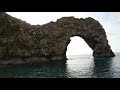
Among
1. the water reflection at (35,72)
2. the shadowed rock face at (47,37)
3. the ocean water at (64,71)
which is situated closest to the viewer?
the ocean water at (64,71)

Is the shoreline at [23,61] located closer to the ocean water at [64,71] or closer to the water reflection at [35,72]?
the ocean water at [64,71]

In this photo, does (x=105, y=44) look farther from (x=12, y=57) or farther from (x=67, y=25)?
(x=12, y=57)

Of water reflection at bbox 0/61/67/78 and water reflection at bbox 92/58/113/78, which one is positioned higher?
water reflection at bbox 92/58/113/78

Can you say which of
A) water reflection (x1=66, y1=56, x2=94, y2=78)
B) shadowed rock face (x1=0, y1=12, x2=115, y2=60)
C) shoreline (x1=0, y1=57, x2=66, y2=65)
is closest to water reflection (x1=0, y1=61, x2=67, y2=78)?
water reflection (x1=66, y1=56, x2=94, y2=78)

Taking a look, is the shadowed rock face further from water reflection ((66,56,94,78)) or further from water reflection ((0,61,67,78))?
water reflection ((0,61,67,78))

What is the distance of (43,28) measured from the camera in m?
104

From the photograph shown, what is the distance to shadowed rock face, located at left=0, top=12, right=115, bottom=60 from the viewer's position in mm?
Result: 91438

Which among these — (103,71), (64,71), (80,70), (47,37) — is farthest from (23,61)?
(103,71)

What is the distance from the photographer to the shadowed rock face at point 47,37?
91438mm

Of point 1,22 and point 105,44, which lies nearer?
point 1,22

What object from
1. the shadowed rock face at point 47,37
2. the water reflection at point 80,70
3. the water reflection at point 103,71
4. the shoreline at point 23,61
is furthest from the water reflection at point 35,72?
the shadowed rock face at point 47,37
